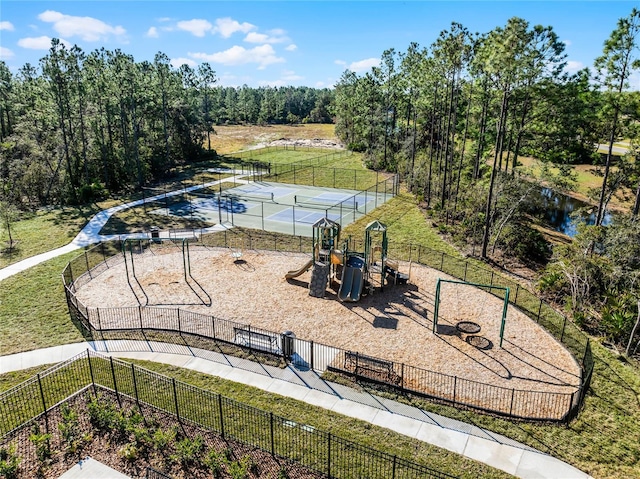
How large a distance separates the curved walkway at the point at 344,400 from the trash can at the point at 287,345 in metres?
0.74

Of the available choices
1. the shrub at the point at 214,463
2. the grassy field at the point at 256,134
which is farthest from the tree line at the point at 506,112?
the grassy field at the point at 256,134

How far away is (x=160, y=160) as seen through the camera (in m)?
50.2

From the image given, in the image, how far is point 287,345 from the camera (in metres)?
15.6

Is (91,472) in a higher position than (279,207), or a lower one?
lower

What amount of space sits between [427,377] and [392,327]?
3.42 m

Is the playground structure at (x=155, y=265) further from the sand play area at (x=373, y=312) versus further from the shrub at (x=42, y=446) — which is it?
the shrub at (x=42, y=446)

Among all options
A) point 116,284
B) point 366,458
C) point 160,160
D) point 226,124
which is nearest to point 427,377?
point 366,458

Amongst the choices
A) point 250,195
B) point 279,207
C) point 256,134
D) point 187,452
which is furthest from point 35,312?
point 256,134

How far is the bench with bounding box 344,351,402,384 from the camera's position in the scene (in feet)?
47.1

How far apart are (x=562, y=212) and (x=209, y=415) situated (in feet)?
131

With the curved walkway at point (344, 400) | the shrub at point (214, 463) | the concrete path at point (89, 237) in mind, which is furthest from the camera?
the concrete path at point (89, 237)

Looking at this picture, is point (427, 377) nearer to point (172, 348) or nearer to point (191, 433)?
point (191, 433)

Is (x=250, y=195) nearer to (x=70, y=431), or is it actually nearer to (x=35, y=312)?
(x=35, y=312)

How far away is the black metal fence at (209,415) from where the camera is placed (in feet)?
35.8
